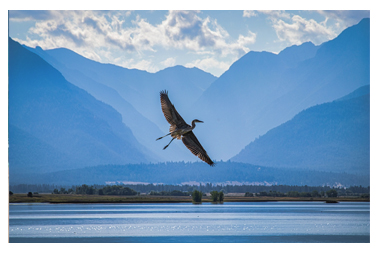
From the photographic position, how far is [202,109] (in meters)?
90.4

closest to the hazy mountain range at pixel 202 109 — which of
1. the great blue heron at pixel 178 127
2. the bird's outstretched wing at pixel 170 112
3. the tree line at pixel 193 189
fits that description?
the tree line at pixel 193 189

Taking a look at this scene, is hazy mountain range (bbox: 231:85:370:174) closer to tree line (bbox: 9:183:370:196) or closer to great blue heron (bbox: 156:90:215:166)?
tree line (bbox: 9:183:370:196)

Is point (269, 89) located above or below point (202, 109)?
above

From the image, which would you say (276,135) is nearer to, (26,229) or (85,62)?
(85,62)

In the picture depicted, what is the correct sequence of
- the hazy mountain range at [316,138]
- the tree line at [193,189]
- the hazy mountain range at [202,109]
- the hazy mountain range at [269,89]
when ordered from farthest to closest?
1. the hazy mountain range at [269,89]
2. the hazy mountain range at [202,109]
3. the hazy mountain range at [316,138]
4. the tree line at [193,189]

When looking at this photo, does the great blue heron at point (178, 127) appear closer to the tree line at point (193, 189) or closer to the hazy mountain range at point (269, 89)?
the tree line at point (193, 189)

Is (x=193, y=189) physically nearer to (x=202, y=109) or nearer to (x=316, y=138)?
(x=316, y=138)

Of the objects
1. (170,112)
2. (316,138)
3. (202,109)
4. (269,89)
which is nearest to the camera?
(170,112)

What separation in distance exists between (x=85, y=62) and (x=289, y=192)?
3800 centimetres

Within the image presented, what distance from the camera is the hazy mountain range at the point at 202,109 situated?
73562 mm

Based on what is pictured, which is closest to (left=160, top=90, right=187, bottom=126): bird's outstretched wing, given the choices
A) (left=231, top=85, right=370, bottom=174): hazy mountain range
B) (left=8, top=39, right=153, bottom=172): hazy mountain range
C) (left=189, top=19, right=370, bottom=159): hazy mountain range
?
(left=231, top=85, right=370, bottom=174): hazy mountain range

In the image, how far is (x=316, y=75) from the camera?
342 feet

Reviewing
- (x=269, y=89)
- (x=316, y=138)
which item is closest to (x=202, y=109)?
(x=316, y=138)

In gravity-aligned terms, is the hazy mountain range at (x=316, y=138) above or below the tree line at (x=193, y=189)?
above
